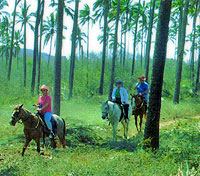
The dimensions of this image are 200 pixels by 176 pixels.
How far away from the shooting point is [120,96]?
10.4 meters

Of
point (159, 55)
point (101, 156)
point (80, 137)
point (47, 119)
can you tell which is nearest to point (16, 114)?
point (47, 119)

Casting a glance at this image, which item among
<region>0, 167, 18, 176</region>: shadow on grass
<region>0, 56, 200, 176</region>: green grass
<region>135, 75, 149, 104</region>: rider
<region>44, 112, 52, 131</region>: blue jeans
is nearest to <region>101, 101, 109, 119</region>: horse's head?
<region>0, 56, 200, 176</region>: green grass

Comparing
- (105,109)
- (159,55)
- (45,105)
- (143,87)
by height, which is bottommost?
(105,109)

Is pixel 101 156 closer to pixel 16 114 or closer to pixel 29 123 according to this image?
pixel 29 123

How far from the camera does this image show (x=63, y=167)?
527 centimetres

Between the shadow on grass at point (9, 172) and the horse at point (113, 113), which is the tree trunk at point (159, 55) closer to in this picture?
the horse at point (113, 113)

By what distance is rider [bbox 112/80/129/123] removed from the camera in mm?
10258

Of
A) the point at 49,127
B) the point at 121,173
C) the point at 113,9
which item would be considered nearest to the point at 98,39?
the point at 113,9

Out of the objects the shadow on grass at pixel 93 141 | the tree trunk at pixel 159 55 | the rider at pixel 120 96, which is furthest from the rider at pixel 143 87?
the tree trunk at pixel 159 55

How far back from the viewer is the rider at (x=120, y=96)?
1026cm

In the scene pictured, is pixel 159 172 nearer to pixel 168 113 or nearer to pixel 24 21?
pixel 168 113

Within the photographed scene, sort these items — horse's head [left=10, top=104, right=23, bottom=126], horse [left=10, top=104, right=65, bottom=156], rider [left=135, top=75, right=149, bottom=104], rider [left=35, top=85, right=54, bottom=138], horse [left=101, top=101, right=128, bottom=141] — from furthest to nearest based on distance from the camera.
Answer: rider [left=135, top=75, right=149, bottom=104] → horse [left=101, top=101, right=128, bottom=141] → rider [left=35, top=85, right=54, bottom=138] → horse [left=10, top=104, right=65, bottom=156] → horse's head [left=10, top=104, right=23, bottom=126]

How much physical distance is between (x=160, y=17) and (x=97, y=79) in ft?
74.7

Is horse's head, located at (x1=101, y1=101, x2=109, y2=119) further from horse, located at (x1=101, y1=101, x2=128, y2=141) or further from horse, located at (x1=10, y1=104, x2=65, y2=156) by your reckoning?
horse, located at (x1=10, y1=104, x2=65, y2=156)
